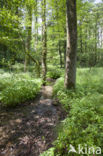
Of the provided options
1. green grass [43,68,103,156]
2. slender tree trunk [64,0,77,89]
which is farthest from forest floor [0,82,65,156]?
slender tree trunk [64,0,77,89]

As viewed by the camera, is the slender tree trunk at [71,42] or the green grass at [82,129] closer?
the green grass at [82,129]

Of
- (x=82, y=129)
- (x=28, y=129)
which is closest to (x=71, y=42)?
(x=82, y=129)

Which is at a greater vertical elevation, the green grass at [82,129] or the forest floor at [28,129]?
the green grass at [82,129]

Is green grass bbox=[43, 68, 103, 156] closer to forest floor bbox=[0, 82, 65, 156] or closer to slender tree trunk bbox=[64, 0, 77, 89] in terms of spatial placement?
forest floor bbox=[0, 82, 65, 156]

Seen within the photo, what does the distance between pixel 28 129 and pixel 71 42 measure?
156 inches

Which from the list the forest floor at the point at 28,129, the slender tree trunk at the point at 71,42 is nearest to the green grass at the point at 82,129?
the forest floor at the point at 28,129

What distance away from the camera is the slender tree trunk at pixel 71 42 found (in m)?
3.93

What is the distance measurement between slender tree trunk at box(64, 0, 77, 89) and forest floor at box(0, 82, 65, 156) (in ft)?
4.80

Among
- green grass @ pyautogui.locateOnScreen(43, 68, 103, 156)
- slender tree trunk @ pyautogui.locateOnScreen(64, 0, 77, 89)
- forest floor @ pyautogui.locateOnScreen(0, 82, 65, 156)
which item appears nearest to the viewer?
green grass @ pyautogui.locateOnScreen(43, 68, 103, 156)

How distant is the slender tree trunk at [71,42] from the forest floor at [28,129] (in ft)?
4.80

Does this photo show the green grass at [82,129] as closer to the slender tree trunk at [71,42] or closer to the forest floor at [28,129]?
the forest floor at [28,129]

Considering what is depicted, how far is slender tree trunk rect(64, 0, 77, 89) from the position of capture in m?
3.93

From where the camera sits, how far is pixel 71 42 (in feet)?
13.5

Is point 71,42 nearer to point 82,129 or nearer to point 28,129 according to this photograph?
point 82,129
